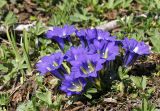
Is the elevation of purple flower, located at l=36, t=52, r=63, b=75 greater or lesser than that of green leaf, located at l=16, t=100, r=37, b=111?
greater

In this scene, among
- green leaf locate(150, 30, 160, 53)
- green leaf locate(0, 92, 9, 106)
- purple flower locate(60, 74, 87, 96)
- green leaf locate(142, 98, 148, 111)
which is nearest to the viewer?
green leaf locate(142, 98, 148, 111)

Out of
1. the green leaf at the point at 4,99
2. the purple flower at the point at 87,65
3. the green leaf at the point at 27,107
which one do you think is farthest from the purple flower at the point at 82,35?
the green leaf at the point at 4,99

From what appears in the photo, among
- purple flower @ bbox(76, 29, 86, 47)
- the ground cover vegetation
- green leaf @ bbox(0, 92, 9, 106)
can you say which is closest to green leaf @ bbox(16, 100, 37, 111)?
the ground cover vegetation

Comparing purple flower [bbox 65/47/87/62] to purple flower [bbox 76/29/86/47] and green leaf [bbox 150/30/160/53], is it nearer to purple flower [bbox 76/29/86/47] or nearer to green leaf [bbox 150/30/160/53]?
purple flower [bbox 76/29/86/47]

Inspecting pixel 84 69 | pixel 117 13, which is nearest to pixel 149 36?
pixel 117 13

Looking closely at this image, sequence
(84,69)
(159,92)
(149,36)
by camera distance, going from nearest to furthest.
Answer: (84,69), (159,92), (149,36)

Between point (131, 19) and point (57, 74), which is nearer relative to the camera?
point (57, 74)

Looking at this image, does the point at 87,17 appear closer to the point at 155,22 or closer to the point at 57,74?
the point at 155,22

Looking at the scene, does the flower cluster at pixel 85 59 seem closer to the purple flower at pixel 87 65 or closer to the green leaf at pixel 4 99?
the purple flower at pixel 87 65
